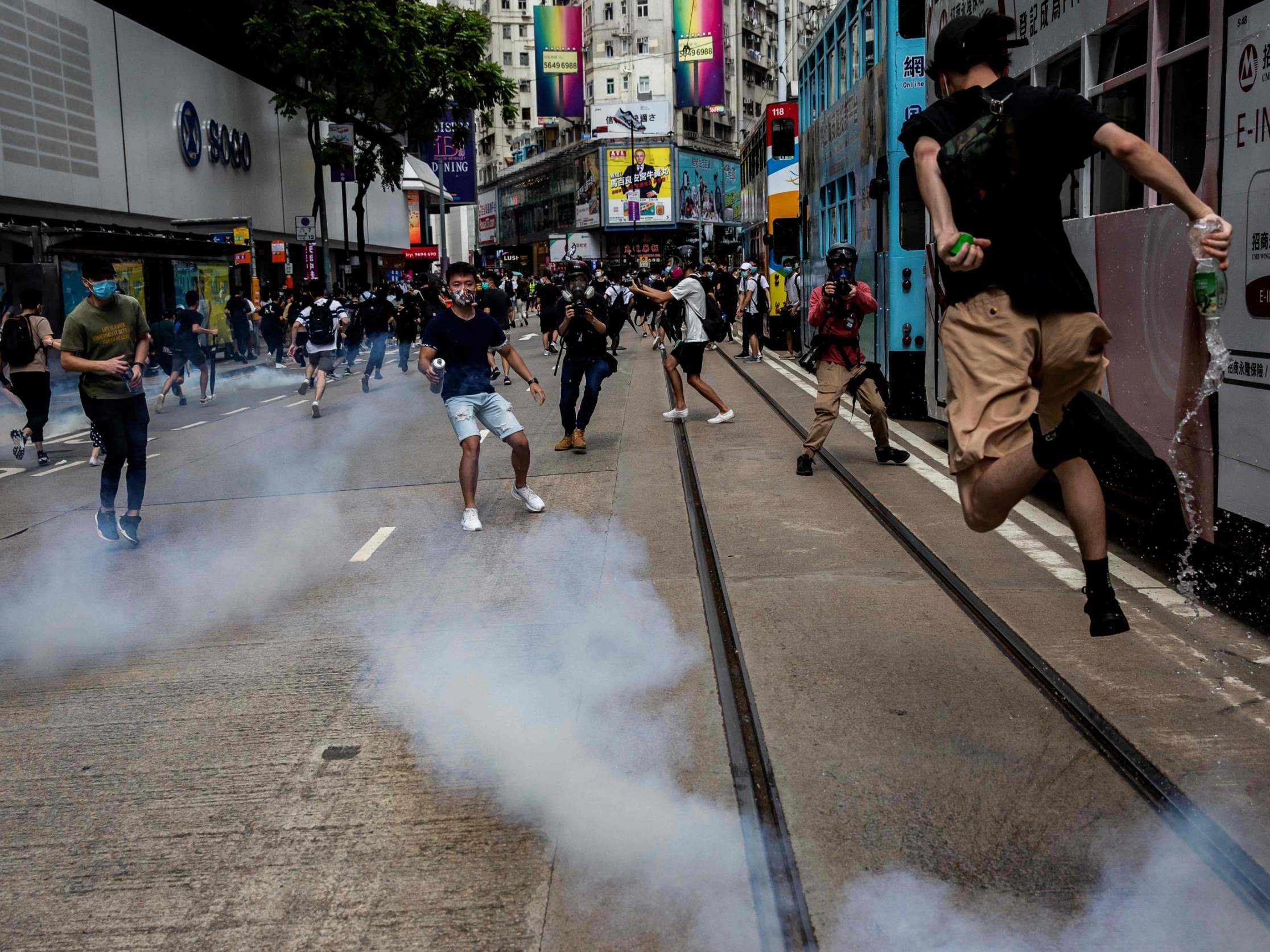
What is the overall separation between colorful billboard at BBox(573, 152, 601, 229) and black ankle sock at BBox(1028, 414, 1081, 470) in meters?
83.3

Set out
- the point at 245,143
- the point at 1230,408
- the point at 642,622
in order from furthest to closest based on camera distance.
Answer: the point at 245,143
the point at 642,622
the point at 1230,408

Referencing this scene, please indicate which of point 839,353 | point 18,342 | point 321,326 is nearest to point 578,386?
point 839,353

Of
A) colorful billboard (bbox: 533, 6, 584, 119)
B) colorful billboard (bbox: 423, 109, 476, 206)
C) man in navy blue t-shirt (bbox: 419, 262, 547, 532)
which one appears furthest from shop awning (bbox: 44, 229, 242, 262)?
colorful billboard (bbox: 533, 6, 584, 119)

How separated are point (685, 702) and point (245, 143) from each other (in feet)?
122

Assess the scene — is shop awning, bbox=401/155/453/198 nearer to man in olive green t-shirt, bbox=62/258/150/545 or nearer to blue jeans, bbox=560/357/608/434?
blue jeans, bbox=560/357/608/434

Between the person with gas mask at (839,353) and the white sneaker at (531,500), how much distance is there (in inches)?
82.8

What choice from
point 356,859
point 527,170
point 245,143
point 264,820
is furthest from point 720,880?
point 527,170

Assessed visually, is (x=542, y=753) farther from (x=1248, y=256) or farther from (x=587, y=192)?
(x=587, y=192)

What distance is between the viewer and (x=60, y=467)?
1328 cm

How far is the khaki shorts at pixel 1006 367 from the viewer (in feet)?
12.7

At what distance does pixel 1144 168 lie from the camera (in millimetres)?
3629

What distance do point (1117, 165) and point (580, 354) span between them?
6.76m

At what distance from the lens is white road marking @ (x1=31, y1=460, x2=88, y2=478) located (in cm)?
1278

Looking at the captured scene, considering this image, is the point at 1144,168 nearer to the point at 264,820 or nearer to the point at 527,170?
the point at 264,820
